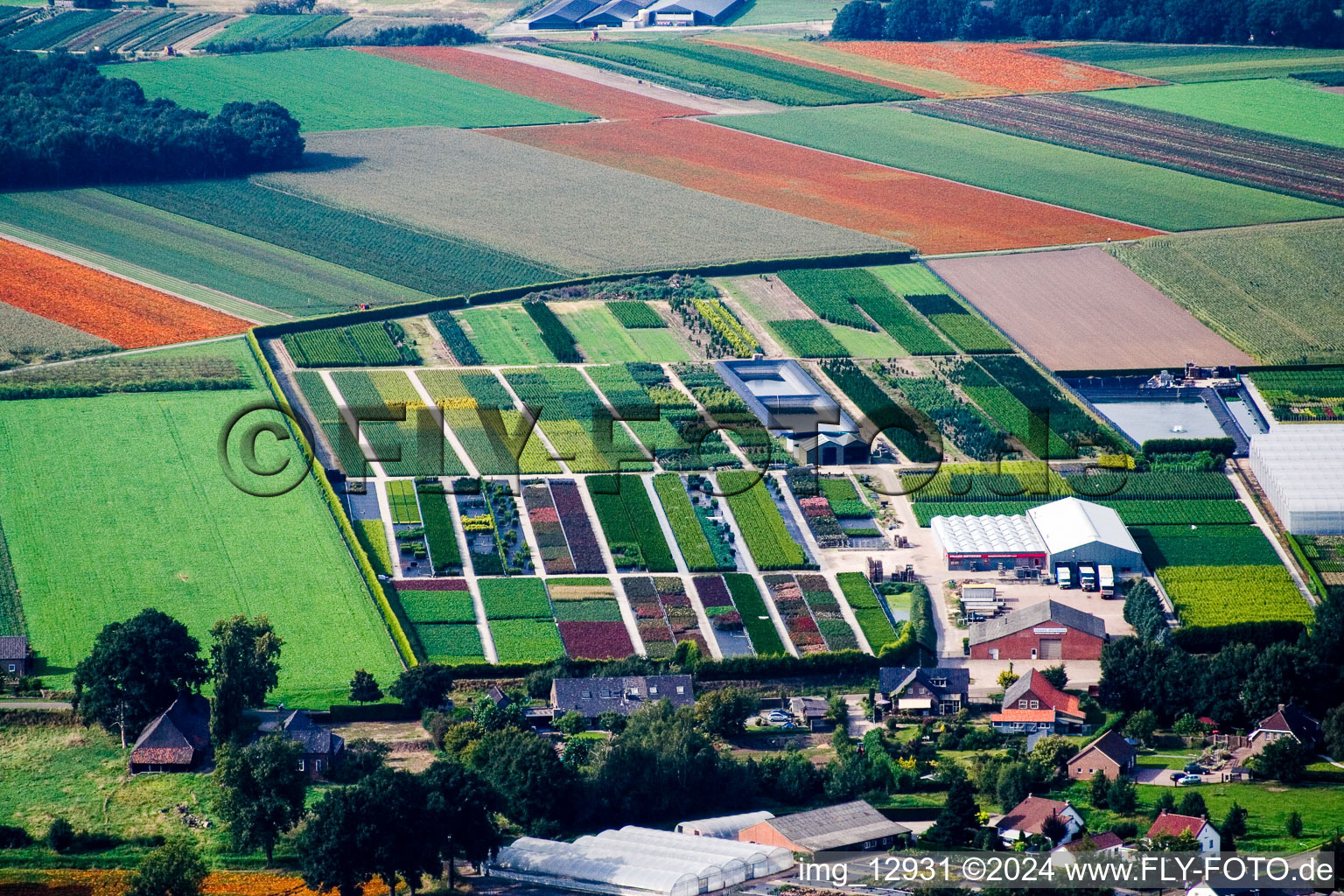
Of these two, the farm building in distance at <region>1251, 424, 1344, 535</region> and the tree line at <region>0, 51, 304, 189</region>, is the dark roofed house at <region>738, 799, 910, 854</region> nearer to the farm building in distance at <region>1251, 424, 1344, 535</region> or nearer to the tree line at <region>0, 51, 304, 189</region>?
the farm building in distance at <region>1251, 424, 1344, 535</region>

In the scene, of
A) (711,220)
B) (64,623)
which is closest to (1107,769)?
(64,623)

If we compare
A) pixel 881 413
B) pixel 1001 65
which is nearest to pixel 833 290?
pixel 881 413

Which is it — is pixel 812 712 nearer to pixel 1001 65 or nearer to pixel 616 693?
pixel 616 693

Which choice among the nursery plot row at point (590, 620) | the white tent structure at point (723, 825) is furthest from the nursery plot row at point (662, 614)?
the white tent structure at point (723, 825)

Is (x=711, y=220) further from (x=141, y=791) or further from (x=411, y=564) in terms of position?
(x=141, y=791)

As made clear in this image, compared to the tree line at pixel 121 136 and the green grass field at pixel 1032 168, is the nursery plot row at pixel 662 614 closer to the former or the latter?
the green grass field at pixel 1032 168

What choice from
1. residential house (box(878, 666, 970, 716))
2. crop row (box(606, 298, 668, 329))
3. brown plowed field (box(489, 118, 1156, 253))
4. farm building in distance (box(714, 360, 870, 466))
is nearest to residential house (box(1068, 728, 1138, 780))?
residential house (box(878, 666, 970, 716))
